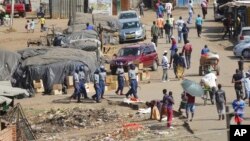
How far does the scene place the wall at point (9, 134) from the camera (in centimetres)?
1803

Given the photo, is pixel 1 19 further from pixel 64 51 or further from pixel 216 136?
pixel 216 136

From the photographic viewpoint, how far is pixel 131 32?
42.9 m

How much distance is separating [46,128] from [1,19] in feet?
116

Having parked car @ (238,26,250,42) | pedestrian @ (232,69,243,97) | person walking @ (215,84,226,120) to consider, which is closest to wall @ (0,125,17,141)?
person walking @ (215,84,226,120)

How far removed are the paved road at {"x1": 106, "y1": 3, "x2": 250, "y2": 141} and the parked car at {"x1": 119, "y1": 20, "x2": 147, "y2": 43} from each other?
4.73 feet

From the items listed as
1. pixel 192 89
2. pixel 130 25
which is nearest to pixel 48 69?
pixel 192 89

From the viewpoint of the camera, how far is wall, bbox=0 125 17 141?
18031 mm

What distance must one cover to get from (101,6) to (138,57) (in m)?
23.7

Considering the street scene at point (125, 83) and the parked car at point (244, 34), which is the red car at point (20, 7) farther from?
the parked car at point (244, 34)

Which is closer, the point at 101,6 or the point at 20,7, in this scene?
the point at 101,6

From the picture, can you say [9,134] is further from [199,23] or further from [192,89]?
[199,23]

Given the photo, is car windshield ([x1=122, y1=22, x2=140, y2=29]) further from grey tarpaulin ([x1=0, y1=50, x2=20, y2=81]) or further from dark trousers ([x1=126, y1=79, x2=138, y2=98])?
dark trousers ([x1=126, y1=79, x2=138, y2=98])

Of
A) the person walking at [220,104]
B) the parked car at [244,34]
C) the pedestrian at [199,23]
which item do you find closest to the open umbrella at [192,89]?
the person walking at [220,104]

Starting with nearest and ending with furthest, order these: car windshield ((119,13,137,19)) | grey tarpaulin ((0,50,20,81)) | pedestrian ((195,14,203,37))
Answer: grey tarpaulin ((0,50,20,81)) → pedestrian ((195,14,203,37)) → car windshield ((119,13,137,19))
